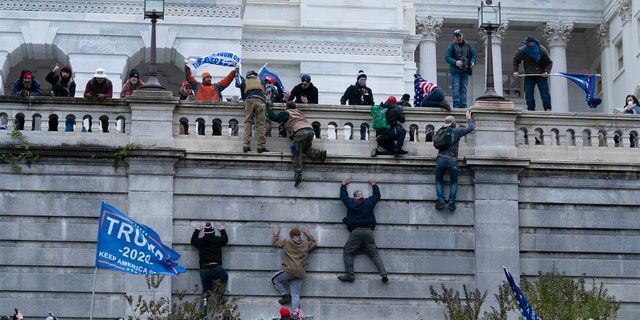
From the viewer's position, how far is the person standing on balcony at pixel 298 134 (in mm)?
39438

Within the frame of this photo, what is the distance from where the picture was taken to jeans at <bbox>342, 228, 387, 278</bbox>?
39031 millimetres

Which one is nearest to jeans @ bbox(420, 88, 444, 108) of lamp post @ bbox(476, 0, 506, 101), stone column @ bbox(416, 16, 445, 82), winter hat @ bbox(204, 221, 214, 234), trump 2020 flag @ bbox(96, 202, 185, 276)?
lamp post @ bbox(476, 0, 506, 101)

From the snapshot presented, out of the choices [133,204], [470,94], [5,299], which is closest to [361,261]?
[133,204]

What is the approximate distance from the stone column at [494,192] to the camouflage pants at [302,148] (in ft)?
11.3

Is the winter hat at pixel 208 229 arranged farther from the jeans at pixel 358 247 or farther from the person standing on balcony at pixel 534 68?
the person standing on balcony at pixel 534 68

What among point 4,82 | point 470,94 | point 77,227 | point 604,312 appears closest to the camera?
point 604,312

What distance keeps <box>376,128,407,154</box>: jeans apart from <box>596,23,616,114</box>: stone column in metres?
35.8

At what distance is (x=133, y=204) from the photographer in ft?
128

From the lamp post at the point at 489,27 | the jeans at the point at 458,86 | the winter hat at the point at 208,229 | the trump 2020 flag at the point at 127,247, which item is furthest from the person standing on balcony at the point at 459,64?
the trump 2020 flag at the point at 127,247

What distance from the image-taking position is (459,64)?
4356 cm

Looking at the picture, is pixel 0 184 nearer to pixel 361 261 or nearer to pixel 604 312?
pixel 361 261

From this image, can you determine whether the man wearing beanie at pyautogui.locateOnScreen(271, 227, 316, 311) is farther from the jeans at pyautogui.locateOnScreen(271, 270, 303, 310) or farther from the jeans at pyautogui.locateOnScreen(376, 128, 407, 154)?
the jeans at pyautogui.locateOnScreen(376, 128, 407, 154)

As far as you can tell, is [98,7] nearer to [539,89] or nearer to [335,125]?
[335,125]

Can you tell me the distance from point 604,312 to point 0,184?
13182 millimetres
